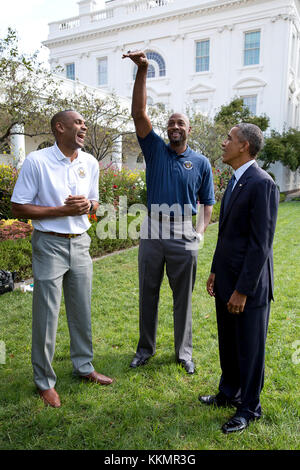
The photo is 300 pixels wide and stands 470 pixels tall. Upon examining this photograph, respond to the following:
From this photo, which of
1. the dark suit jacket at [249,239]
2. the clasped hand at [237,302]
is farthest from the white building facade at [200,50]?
the clasped hand at [237,302]

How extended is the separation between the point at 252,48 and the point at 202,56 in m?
3.92

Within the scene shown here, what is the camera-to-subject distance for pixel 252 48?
25922mm

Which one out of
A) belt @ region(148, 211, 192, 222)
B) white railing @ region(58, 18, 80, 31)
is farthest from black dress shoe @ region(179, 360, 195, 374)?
white railing @ region(58, 18, 80, 31)

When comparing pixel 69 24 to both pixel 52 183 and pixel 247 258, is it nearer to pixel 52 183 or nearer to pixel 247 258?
pixel 52 183

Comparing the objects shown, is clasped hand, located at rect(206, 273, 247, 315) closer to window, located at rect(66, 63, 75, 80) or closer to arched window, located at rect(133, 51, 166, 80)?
arched window, located at rect(133, 51, 166, 80)

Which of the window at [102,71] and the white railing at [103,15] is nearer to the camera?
the white railing at [103,15]

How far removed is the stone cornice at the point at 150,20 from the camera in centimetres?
2611

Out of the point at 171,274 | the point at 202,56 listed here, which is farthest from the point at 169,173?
the point at 202,56

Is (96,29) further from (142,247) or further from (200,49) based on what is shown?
(142,247)

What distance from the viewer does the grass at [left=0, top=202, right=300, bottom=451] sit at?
247 cm

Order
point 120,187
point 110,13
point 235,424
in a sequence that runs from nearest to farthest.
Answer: point 235,424
point 120,187
point 110,13

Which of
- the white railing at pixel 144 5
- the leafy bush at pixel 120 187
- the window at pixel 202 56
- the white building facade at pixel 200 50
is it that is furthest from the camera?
the white railing at pixel 144 5

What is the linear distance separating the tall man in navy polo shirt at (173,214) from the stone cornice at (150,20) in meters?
27.8

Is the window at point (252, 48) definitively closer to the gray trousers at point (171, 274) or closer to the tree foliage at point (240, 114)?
the tree foliage at point (240, 114)
